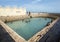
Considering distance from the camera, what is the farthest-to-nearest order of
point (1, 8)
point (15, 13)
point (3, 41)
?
point (15, 13), point (1, 8), point (3, 41)

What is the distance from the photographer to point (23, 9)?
45.3 meters

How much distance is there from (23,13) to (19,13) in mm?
1990

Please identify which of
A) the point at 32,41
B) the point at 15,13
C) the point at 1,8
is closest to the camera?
the point at 32,41

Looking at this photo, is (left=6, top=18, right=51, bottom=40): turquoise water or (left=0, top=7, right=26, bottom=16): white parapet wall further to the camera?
(left=0, top=7, right=26, bottom=16): white parapet wall

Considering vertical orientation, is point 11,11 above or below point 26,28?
below

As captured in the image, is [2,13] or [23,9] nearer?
[2,13]

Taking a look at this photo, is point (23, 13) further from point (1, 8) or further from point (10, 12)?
point (1, 8)

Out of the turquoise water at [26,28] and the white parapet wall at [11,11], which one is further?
the white parapet wall at [11,11]

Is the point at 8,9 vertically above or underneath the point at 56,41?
underneath

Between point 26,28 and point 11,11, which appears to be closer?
point 26,28

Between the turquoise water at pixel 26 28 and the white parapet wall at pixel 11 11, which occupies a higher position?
the turquoise water at pixel 26 28

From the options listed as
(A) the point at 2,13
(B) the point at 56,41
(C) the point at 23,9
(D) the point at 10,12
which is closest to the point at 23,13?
(C) the point at 23,9

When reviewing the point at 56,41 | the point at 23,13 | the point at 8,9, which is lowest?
the point at 23,13

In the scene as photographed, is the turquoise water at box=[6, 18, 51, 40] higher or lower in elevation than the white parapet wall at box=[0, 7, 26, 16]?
higher
